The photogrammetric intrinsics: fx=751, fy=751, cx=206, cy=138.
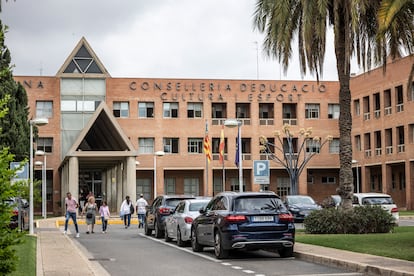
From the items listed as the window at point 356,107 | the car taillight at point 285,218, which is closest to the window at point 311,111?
the window at point 356,107

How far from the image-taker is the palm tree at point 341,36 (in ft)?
81.3

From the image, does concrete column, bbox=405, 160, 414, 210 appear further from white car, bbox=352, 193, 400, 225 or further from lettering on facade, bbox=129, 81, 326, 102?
white car, bbox=352, 193, 400, 225

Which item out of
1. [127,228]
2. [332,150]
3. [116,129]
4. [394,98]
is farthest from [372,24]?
[332,150]

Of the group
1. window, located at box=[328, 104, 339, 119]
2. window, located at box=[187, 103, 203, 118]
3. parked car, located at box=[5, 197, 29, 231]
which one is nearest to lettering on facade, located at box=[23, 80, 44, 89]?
window, located at box=[187, 103, 203, 118]

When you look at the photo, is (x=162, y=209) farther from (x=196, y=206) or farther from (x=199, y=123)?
(x=199, y=123)

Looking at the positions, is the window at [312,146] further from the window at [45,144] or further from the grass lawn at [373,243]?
the grass lawn at [373,243]

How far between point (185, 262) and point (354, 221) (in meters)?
7.99

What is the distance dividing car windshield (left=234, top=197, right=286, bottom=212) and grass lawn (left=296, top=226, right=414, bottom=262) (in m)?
2.15

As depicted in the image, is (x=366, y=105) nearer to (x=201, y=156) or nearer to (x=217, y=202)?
(x=201, y=156)

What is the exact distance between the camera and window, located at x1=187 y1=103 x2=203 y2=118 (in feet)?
225

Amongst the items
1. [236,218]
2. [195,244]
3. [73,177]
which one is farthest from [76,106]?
[236,218]

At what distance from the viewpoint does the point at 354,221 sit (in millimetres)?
24078

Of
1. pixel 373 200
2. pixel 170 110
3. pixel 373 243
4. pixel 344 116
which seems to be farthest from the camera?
pixel 170 110

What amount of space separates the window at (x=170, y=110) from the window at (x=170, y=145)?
7.19 ft
